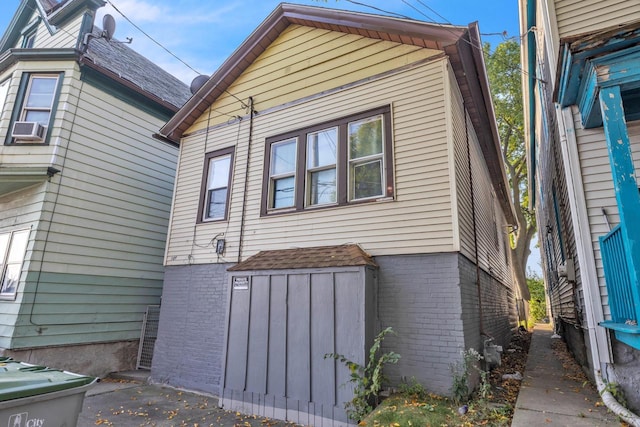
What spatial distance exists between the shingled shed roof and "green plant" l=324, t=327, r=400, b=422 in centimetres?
113

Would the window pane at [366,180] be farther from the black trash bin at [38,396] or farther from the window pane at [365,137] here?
the black trash bin at [38,396]

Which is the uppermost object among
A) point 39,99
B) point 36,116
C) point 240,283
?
point 39,99

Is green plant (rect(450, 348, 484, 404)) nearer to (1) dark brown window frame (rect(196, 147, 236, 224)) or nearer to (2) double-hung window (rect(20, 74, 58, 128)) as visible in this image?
(1) dark brown window frame (rect(196, 147, 236, 224))

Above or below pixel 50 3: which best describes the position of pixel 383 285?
below

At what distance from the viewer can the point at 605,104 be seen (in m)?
3.82

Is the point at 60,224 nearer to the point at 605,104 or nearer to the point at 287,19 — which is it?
the point at 287,19

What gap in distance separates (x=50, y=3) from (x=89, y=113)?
17.1ft

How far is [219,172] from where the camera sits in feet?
27.5

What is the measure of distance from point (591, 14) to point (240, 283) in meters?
6.79

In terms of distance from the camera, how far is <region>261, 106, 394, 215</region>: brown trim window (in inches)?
244

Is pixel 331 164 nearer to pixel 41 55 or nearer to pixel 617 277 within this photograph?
pixel 617 277

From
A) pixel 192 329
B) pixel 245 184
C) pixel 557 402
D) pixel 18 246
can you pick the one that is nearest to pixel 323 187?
pixel 245 184

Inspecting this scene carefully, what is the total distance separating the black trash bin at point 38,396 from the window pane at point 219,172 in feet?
17.2

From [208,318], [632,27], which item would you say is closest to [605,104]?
[632,27]
